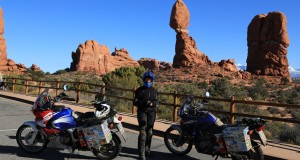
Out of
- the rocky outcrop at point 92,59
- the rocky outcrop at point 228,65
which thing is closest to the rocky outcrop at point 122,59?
the rocky outcrop at point 92,59

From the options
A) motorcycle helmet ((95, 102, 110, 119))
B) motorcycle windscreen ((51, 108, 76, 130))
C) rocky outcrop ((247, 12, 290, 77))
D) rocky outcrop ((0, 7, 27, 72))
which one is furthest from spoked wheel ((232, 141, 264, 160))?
rocky outcrop ((0, 7, 27, 72))

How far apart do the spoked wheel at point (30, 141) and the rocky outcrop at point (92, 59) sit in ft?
301

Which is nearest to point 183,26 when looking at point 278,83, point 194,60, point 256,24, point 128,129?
point 194,60

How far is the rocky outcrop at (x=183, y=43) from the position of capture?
79.4 meters

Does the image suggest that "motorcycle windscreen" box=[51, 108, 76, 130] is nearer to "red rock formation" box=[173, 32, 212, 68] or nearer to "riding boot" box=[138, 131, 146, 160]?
"riding boot" box=[138, 131, 146, 160]

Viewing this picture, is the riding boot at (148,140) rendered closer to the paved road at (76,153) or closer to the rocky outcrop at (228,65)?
the paved road at (76,153)

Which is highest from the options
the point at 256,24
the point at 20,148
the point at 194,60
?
the point at 256,24

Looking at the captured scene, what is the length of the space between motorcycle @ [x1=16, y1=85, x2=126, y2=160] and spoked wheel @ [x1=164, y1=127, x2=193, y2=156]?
155 cm

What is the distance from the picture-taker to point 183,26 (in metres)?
84.3

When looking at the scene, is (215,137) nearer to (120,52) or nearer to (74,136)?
(74,136)

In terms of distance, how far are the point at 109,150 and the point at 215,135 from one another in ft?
6.77

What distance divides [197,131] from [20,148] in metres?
3.79

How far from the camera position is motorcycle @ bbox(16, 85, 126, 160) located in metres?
6.80

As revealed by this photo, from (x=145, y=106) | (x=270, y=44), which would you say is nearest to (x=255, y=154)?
(x=145, y=106)
